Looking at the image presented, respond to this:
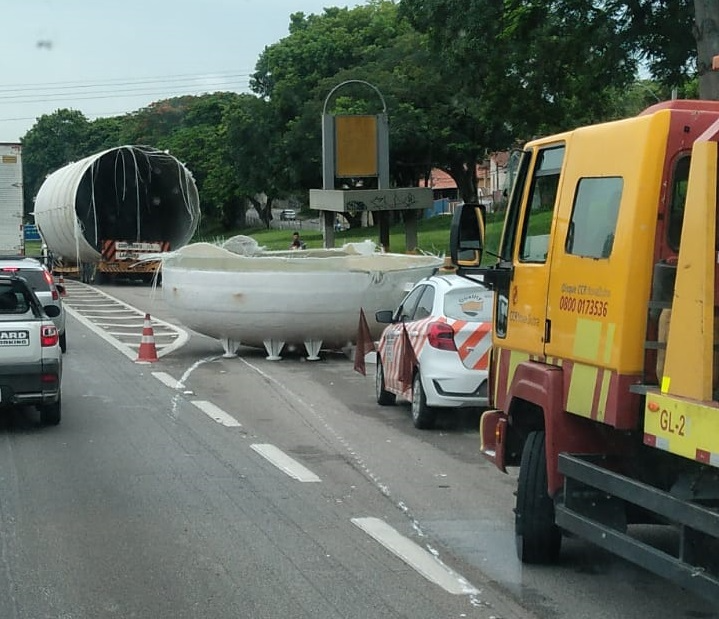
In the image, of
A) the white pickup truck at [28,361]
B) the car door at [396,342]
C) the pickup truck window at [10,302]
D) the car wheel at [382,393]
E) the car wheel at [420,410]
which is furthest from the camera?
the car wheel at [382,393]

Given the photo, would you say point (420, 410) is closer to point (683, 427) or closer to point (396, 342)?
point (396, 342)

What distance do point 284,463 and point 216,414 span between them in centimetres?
316

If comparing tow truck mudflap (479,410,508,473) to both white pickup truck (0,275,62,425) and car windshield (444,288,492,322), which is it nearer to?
car windshield (444,288,492,322)

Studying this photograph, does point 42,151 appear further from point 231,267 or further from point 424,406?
point 424,406

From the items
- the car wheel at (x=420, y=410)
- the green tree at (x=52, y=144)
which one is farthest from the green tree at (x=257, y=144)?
the car wheel at (x=420, y=410)

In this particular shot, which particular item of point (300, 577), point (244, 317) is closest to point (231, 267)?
point (244, 317)

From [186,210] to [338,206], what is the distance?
1616cm

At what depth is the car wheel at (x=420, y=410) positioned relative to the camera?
1277cm

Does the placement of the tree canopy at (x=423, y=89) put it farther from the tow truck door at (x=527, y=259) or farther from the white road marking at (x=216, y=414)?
the tow truck door at (x=527, y=259)

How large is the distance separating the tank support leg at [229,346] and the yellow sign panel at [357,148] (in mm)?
9862

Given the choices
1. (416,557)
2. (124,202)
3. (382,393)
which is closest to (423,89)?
(124,202)

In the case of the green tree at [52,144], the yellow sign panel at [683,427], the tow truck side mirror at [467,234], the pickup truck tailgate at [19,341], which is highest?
the tow truck side mirror at [467,234]

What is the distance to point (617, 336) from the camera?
609 cm

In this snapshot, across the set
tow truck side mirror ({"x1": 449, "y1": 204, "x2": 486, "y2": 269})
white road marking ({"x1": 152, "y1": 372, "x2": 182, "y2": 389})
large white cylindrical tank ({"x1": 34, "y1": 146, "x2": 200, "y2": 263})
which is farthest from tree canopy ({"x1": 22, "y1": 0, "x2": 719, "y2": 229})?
tow truck side mirror ({"x1": 449, "y1": 204, "x2": 486, "y2": 269})
